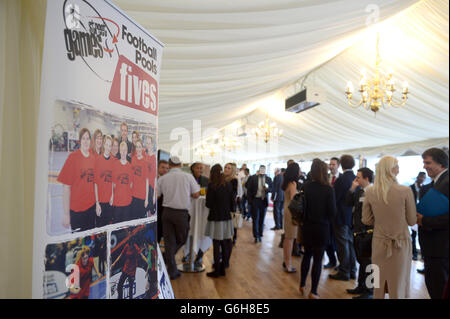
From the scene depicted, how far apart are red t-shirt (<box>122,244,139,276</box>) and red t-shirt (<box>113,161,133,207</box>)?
22cm

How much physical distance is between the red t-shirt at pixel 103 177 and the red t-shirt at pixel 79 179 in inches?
1.0

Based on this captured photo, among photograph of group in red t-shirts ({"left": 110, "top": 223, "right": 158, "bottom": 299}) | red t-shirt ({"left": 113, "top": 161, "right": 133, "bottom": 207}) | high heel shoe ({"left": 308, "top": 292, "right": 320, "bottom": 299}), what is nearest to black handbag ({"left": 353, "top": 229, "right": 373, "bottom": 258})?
high heel shoe ({"left": 308, "top": 292, "right": 320, "bottom": 299})

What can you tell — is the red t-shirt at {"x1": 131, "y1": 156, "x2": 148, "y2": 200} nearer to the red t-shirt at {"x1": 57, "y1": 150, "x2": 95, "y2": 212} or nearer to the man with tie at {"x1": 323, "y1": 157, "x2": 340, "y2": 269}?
the red t-shirt at {"x1": 57, "y1": 150, "x2": 95, "y2": 212}

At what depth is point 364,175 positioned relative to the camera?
7.42 ft

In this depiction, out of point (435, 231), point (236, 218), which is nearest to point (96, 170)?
point (435, 231)

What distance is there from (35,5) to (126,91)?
0.44 meters

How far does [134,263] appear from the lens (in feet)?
4.19

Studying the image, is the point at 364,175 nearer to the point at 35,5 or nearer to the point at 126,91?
the point at 126,91

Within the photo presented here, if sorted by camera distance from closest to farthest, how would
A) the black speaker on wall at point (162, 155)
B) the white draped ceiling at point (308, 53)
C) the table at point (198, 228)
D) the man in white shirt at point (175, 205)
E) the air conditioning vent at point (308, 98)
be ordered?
1. the white draped ceiling at point (308, 53)
2. the man in white shirt at point (175, 205)
3. the table at point (198, 228)
4. the air conditioning vent at point (308, 98)
5. the black speaker on wall at point (162, 155)

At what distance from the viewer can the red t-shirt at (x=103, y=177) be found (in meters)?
1.06

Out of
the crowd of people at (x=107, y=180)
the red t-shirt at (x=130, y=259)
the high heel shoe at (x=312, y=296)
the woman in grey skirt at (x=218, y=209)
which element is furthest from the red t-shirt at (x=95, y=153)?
the high heel shoe at (x=312, y=296)

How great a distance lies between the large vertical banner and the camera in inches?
34.9

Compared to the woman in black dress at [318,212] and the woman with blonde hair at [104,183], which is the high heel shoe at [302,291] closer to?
the woman in black dress at [318,212]
